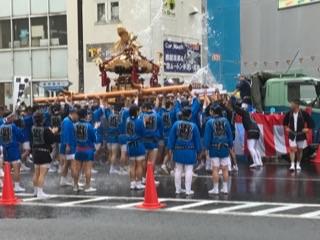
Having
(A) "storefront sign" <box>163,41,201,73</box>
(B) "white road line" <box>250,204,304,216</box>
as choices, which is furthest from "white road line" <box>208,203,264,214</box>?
(A) "storefront sign" <box>163,41,201,73</box>

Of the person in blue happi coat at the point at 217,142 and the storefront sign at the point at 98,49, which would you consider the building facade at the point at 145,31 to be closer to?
the storefront sign at the point at 98,49

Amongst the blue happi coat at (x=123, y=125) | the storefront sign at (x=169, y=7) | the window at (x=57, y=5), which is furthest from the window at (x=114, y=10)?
the blue happi coat at (x=123, y=125)

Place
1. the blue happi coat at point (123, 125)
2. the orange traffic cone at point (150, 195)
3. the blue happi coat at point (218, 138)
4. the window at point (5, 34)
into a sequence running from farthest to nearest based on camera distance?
the window at point (5, 34), the blue happi coat at point (123, 125), the blue happi coat at point (218, 138), the orange traffic cone at point (150, 195)

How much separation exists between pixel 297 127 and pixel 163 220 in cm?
732

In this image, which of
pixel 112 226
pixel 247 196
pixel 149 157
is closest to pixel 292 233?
pixel 112 226

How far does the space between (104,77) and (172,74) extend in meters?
16.5

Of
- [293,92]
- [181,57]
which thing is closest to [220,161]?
[293,92]

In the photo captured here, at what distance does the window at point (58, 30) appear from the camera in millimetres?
42312

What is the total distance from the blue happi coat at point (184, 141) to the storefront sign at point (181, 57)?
2472cm

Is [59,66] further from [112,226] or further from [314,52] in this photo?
[112,226]

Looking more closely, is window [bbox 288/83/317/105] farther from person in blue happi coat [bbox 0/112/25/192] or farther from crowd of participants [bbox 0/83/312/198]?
person in blue happi coat [bbox 0/112/25/192]

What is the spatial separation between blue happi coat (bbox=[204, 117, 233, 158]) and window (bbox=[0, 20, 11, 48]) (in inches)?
1304

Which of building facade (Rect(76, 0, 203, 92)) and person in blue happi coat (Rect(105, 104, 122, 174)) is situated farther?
building facade (Rect(76, 0, 203, 92))

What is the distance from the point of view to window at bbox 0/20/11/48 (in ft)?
145
